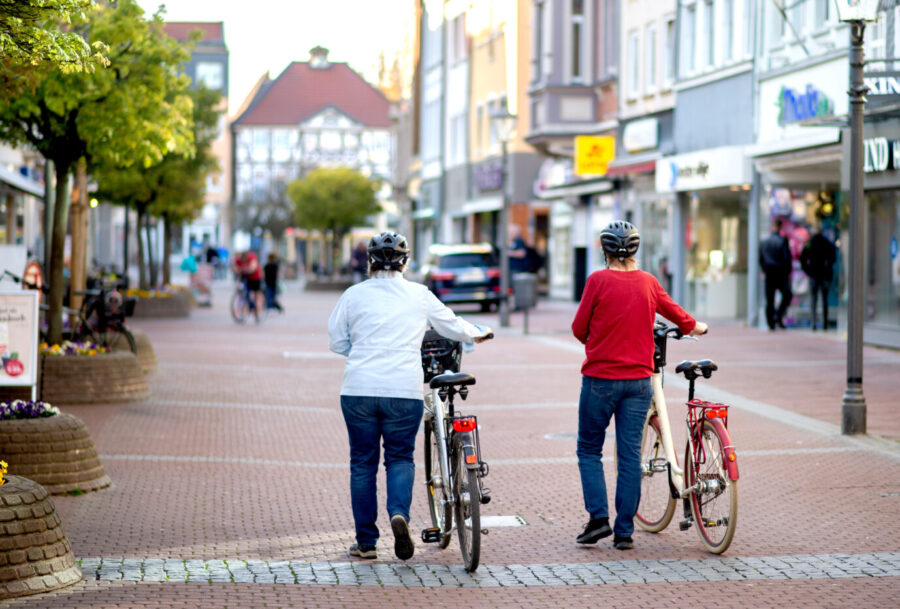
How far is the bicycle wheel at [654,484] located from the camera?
7.89m

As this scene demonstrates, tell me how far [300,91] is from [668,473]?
104120 millimetres

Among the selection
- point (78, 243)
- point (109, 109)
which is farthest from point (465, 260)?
point (109, 109)

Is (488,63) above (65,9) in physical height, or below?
above

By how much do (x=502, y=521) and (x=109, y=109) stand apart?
771 centimetres

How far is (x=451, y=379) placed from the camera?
7137 mm

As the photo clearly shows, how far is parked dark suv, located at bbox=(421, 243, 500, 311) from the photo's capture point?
3356 cm

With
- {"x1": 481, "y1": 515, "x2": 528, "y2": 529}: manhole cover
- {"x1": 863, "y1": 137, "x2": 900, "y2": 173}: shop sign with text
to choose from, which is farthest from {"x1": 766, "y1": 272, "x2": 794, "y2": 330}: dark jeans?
{"x1": 481, "y1": 515, "x2": 528, "y2": 529}: manhole cover

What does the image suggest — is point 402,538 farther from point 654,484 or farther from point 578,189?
point 578,189

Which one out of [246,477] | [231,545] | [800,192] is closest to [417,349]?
[231,545]

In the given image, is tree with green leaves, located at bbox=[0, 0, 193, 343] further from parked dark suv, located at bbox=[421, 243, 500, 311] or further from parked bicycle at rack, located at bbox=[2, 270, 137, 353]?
parked dark suv, located at bbox=[421, 243, 500, 311]

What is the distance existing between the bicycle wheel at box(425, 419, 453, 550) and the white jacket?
0.46 m

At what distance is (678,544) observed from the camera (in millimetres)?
7781

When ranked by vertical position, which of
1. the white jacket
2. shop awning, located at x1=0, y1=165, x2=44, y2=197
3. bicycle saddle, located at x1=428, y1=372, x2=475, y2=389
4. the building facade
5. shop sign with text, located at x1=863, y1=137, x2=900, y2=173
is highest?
the building facade

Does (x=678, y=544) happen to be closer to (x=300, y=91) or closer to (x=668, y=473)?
(x=668, y=473)
